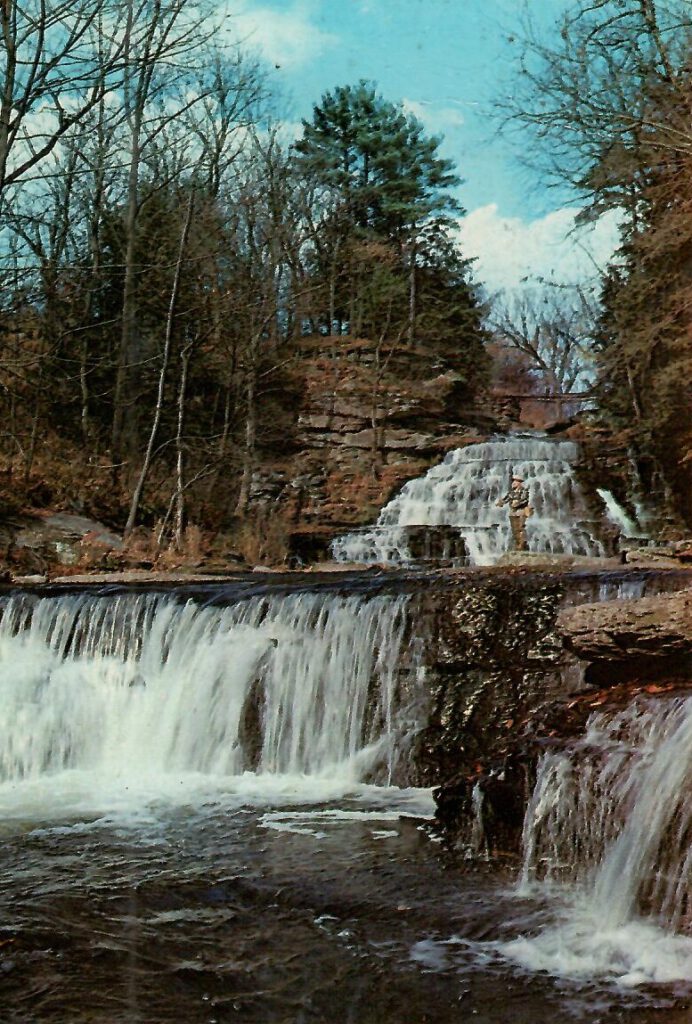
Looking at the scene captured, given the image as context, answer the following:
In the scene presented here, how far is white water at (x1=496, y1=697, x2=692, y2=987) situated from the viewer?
14.4 feet

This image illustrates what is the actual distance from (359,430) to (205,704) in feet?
56.3

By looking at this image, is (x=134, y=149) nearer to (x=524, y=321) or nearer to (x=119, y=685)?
(x=119, y=685)

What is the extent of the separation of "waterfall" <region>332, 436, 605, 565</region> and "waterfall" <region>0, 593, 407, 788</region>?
7.41m

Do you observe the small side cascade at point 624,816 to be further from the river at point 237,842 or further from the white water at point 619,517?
the white water at point 619,517

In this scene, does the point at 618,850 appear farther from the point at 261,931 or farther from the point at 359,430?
the point at 359,430

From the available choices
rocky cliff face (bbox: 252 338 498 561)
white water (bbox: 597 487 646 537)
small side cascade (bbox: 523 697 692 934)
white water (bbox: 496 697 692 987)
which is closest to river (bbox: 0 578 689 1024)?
white water (bbox: 496 697 692 987)

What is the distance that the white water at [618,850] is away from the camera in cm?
438

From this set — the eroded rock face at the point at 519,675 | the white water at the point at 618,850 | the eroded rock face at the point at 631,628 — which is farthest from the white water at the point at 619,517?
the white water at the point at 618,850

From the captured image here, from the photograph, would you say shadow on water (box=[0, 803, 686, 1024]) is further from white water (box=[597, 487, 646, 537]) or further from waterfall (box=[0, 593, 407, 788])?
white water (box=[597, 487, 646, 537])

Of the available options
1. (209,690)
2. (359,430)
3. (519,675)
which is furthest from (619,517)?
(209,690)

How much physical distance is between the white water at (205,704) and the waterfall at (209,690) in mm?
12

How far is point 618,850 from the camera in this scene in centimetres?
501

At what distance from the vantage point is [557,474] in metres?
19.9

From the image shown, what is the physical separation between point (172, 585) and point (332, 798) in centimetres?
472
